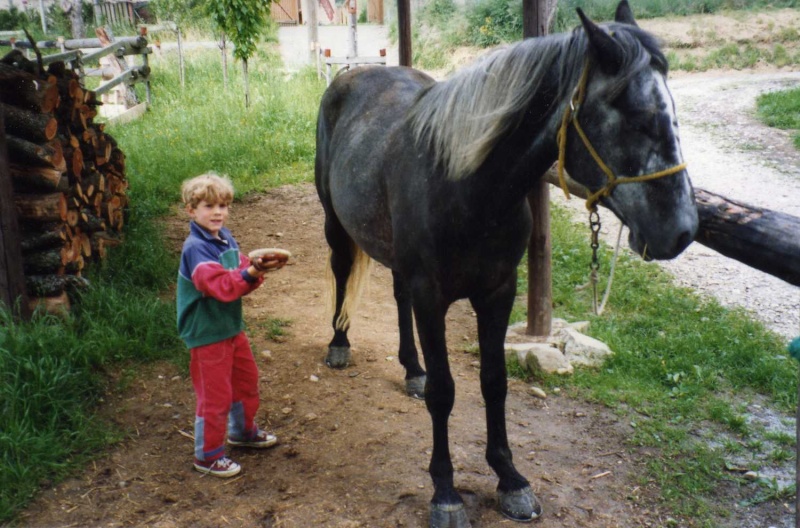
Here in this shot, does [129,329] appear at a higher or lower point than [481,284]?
lower

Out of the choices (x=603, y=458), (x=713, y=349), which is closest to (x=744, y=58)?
(x=713, y=349)

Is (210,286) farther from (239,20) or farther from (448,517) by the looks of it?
(239,20)

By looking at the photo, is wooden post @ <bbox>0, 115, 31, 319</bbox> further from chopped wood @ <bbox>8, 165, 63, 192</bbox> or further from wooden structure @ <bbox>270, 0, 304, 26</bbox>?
wooden structure @ <bbox>270, 0, 304, 26</bbox>


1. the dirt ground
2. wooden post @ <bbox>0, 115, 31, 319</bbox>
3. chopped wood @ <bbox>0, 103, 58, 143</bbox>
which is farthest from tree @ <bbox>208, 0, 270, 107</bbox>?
the dirt ground

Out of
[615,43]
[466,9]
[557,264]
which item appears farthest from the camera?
[466,9]

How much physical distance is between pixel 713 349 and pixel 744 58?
1343 cm

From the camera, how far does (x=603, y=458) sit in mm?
3439

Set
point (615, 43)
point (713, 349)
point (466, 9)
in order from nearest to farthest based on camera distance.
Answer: point (615, 43) < point (713, 349) < point (466, 9)

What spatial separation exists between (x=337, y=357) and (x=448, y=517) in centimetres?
173

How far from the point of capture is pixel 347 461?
3.29 metres

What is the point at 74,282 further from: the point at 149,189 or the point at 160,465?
the point at 149,189

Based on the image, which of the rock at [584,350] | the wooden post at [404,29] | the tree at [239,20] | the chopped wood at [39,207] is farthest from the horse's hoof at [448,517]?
the tree at [239,20]

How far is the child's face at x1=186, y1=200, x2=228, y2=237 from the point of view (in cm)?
288

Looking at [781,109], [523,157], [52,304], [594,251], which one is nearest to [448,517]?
[594,251]
